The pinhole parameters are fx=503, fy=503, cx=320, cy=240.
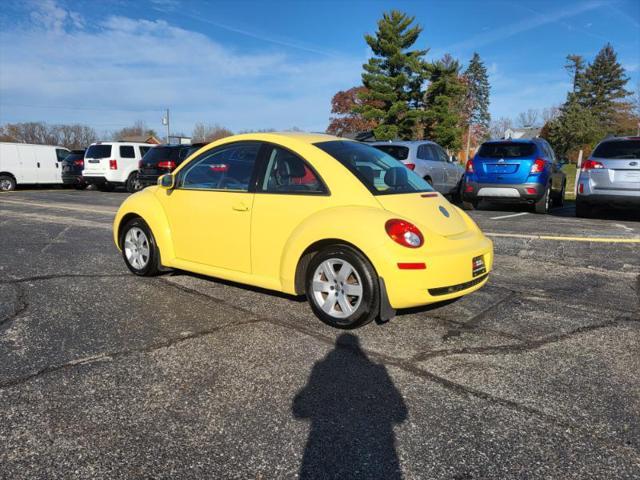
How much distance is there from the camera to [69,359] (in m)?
3.24

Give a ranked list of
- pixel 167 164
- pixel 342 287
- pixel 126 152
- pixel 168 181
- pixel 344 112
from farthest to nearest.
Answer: pixel 344 112 < pixel 126 152 < pixel 167 164 < pixel 168 181 < pixel 342 287

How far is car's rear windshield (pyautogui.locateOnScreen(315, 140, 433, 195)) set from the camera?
4.02m

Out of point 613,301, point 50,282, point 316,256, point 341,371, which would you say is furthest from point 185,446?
point 613,301

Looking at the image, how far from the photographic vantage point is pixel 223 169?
466cm

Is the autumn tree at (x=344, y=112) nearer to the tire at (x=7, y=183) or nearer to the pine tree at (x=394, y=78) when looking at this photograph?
the pine tree at (x=394, y=78)

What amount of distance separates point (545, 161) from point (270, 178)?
8.14 m

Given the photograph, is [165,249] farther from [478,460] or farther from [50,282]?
[478,460]

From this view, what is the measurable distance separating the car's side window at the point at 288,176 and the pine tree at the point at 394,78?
106ft

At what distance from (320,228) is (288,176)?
66cm

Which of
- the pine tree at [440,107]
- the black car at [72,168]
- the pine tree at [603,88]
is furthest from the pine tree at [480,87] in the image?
the black car at [72,168]

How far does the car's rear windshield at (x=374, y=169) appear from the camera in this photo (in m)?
4.02

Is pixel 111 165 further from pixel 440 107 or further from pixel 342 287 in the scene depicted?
pixel 440 107

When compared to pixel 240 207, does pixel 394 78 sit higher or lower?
higher

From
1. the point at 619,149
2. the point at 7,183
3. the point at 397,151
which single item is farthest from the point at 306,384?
the point at 7,183
